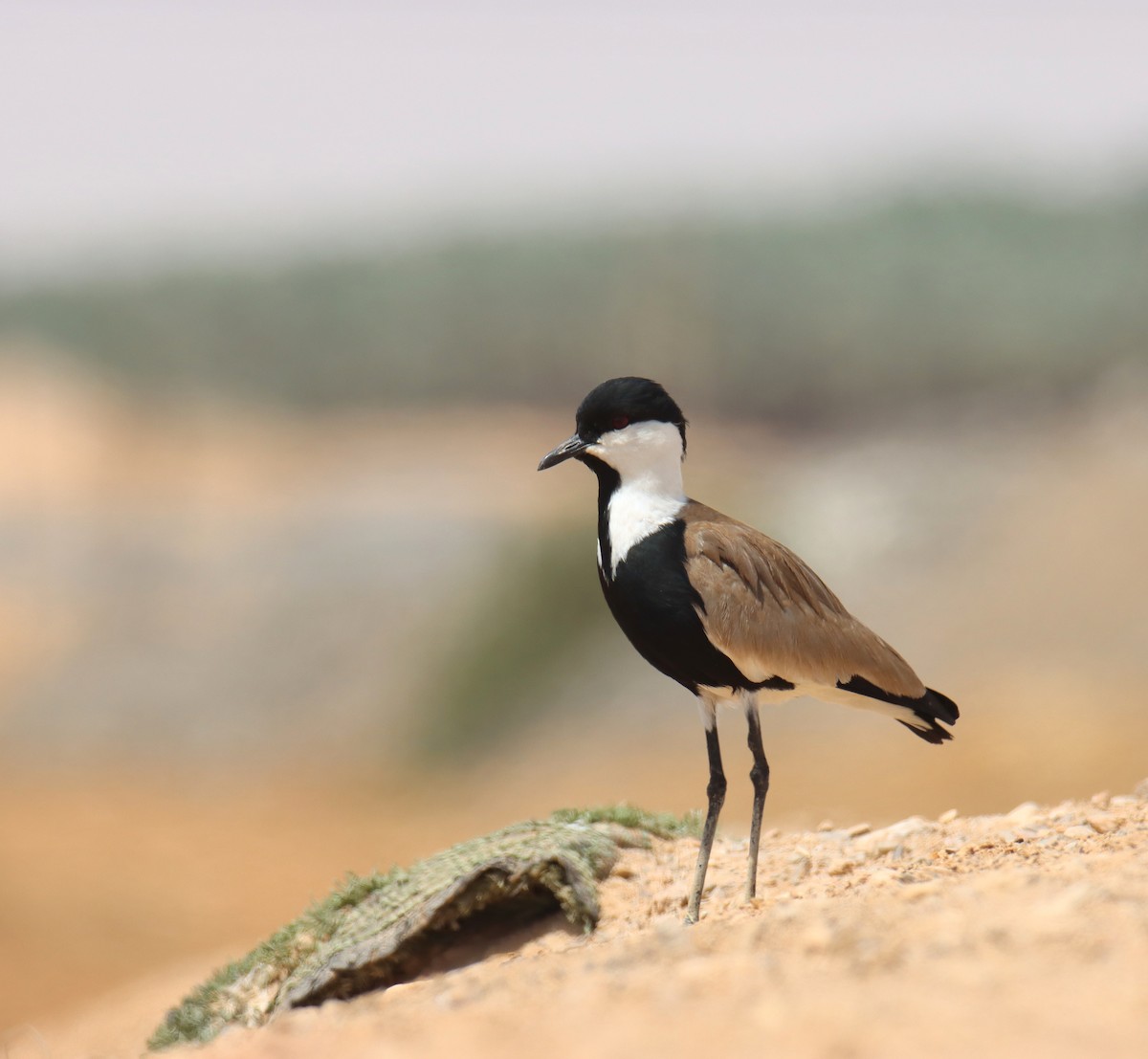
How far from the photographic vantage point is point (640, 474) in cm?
641

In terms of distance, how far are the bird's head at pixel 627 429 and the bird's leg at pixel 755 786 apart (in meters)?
1.25

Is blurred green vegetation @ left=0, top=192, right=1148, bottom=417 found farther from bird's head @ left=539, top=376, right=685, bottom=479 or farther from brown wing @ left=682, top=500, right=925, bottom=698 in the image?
bird's head @ left=539, top=376, right=685, bottom=479

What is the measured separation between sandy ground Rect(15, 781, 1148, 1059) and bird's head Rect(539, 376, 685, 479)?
6.86 feet

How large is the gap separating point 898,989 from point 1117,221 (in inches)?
1990

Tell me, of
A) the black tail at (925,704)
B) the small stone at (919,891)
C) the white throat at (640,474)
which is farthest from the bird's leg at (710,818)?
the small stone at (919,891)

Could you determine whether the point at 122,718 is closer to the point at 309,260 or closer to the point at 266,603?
the point at 266,603

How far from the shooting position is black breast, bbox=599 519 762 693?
240 inches

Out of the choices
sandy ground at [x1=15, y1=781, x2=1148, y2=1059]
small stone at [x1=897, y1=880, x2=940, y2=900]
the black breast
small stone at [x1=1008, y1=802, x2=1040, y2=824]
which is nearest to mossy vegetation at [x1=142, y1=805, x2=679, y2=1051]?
the black breast

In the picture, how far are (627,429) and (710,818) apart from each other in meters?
1.85

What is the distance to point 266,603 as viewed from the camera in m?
26.3

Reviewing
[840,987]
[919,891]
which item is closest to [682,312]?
[919,891]

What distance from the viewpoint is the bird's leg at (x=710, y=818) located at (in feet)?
20.2

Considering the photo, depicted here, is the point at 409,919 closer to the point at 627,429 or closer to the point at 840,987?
the point at 627,429

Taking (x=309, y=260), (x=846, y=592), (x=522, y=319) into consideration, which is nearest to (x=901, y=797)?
(x=846, y=592)
